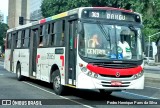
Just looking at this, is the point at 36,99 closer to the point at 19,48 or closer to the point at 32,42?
the point at 32,42

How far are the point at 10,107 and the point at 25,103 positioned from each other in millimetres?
949

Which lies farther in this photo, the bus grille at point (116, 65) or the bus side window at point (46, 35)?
the bus side window at point (46, 35)

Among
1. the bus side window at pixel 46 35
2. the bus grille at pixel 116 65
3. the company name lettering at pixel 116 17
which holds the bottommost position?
the bus grille at pixel 116 65

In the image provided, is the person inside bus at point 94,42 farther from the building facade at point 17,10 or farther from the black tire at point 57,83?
the building facade at point 17,10

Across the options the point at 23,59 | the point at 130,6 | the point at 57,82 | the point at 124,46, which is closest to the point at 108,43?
the point at 124,46

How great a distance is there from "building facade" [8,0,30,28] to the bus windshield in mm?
144400

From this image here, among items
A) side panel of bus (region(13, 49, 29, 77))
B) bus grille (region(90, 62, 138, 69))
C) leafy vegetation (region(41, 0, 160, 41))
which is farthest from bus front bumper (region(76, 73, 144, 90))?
leafy vegetation (region(41, 0, 160, 41))

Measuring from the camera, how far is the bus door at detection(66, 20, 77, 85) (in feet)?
43.2

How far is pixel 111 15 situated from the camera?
43.9 feet

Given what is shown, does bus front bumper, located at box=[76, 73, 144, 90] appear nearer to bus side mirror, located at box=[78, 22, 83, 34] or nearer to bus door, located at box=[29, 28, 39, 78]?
bus side mirror, located at box=[78, 22, 83, 34]

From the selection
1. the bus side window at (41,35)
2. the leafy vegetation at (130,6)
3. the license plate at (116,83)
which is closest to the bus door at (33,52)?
the bus side window at (41,35)

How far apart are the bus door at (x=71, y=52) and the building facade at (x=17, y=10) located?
143501 mm

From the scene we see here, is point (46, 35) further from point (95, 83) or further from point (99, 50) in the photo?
point (95, 83)

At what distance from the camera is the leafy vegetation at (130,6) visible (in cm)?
5097
